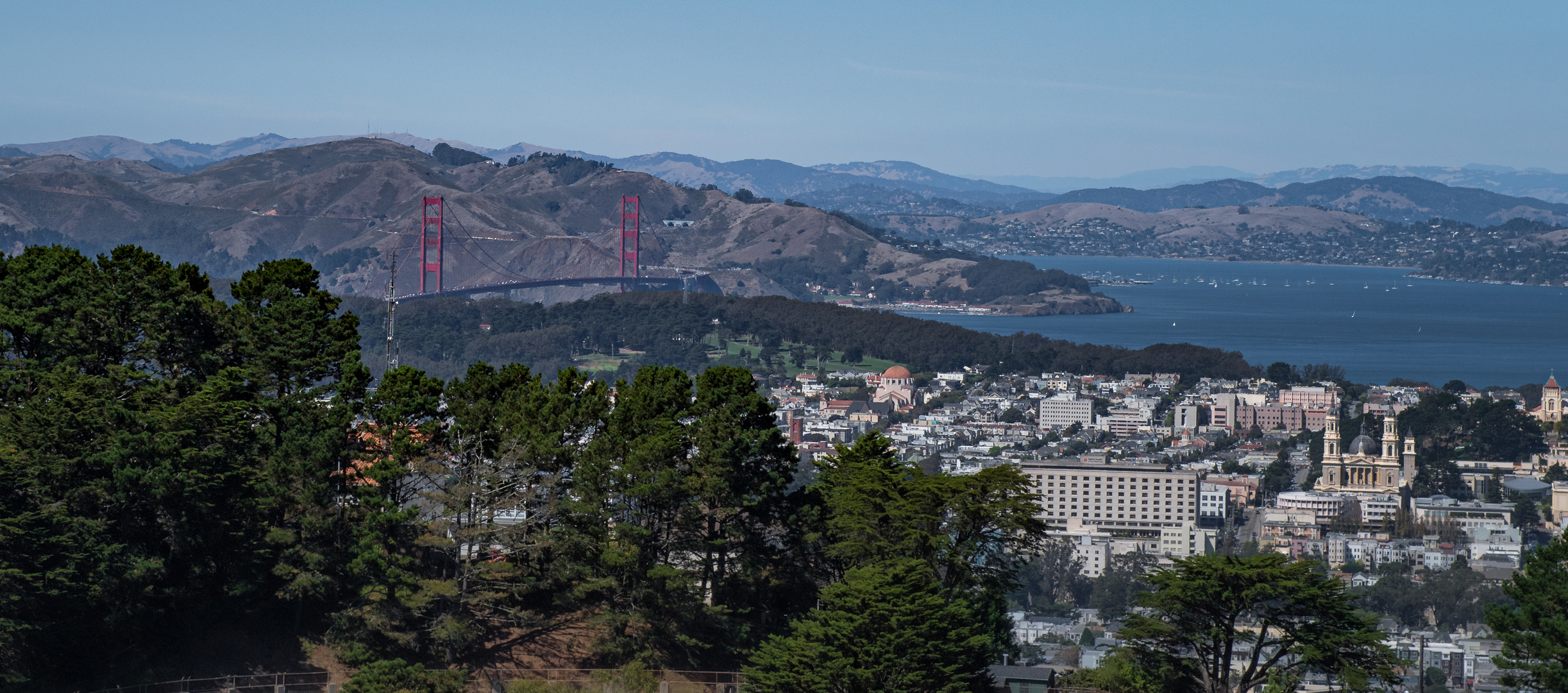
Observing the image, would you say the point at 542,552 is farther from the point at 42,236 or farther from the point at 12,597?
the point at 42,236

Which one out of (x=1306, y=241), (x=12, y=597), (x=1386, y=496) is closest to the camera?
(x=12, y=597)

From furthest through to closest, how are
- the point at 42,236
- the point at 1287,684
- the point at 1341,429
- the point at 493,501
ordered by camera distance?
the point at 42,236, the point at 1341,429, the point at 493,501, the point at 1287,684

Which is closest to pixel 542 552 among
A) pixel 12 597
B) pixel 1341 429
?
pixel 12 597

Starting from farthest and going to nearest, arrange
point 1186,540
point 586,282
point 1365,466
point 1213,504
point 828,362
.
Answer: point 586,282, point 828,362, point 1365,466, point 1213,504, point 1186,540

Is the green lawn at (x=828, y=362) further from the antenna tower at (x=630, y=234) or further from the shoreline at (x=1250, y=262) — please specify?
the shoreline at (x=1250, y=262)

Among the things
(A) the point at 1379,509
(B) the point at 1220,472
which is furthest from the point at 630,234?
(A) the point at 1379,509

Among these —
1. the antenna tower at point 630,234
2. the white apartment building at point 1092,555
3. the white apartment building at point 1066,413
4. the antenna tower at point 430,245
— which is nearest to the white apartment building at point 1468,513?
the white apartment building at point 1092,555

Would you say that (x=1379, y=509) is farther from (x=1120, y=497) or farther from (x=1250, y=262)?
(x=1250, y=262)
